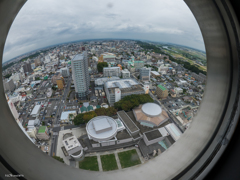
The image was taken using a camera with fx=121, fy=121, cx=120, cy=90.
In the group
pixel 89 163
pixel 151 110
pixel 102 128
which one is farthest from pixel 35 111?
pixel 151 110

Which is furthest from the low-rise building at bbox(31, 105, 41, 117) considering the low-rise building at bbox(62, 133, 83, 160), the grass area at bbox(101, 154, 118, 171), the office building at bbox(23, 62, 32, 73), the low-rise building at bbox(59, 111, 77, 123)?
the office building at bbox(23, 62, 32, 73)

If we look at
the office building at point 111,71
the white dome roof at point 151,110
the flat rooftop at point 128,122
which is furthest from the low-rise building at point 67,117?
the office building at point 111,71

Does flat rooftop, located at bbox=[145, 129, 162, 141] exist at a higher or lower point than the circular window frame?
lower

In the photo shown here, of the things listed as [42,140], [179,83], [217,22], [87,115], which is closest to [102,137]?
[87,115]

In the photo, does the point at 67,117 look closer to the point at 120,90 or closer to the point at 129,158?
the point at 120,90

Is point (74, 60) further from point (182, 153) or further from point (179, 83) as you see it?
point (179, 83)

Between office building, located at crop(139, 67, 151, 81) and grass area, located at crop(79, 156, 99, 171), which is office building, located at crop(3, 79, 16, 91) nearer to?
grass area, located at crop(79, 156, 99, 171)
